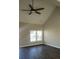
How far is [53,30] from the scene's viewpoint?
25.1 feet

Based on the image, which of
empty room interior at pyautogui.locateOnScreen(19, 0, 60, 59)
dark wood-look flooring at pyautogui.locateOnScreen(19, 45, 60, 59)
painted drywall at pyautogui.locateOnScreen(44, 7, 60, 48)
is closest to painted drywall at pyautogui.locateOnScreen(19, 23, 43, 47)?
empty room interior at pyautogui.locateOnScreen(19, 0, 60, 59)

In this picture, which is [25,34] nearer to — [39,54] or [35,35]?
[35,35]

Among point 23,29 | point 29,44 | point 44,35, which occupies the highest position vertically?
point 23,29

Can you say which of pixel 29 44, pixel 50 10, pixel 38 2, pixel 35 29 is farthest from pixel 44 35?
pixel 38 2

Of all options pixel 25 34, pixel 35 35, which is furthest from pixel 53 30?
pixel 25 34

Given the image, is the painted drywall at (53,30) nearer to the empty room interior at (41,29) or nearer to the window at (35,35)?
the empty room interior at (41,29)

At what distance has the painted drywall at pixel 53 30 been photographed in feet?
23.5

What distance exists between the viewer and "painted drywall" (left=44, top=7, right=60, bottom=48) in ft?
23.5

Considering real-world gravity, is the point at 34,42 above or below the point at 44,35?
below
